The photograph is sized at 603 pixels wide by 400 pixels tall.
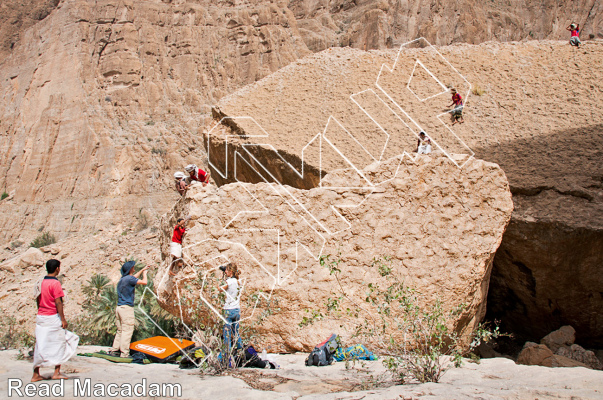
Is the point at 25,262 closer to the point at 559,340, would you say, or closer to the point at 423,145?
the point at 423,145

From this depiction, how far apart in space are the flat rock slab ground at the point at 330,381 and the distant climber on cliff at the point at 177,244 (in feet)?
3.86

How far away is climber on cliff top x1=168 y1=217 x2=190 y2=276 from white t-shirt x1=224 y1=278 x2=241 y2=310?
100 centimetres

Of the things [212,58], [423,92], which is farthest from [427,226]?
[212,58]

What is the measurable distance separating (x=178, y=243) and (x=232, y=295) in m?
1.20

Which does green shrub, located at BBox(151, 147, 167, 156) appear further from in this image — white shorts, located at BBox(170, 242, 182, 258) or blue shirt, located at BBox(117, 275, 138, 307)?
blue shirt, located at BBox(117, 275, 138, 307)

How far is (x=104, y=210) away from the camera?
28750mm

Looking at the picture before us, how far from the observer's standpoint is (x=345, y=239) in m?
5.08

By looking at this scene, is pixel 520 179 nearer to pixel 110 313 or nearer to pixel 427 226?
pixel 427 226

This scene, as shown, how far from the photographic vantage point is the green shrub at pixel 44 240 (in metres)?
25.5

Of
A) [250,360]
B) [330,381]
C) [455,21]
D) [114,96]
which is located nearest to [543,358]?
[330,381]

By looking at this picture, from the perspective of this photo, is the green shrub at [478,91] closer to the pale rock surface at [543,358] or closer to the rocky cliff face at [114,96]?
the pale rock surface at [543,358]

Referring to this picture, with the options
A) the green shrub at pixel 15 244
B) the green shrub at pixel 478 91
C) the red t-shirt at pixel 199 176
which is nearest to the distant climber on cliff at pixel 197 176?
the red t-shirt at pixel 199 176

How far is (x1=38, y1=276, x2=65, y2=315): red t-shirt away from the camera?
11.7 ft

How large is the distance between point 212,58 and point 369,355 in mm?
35764
